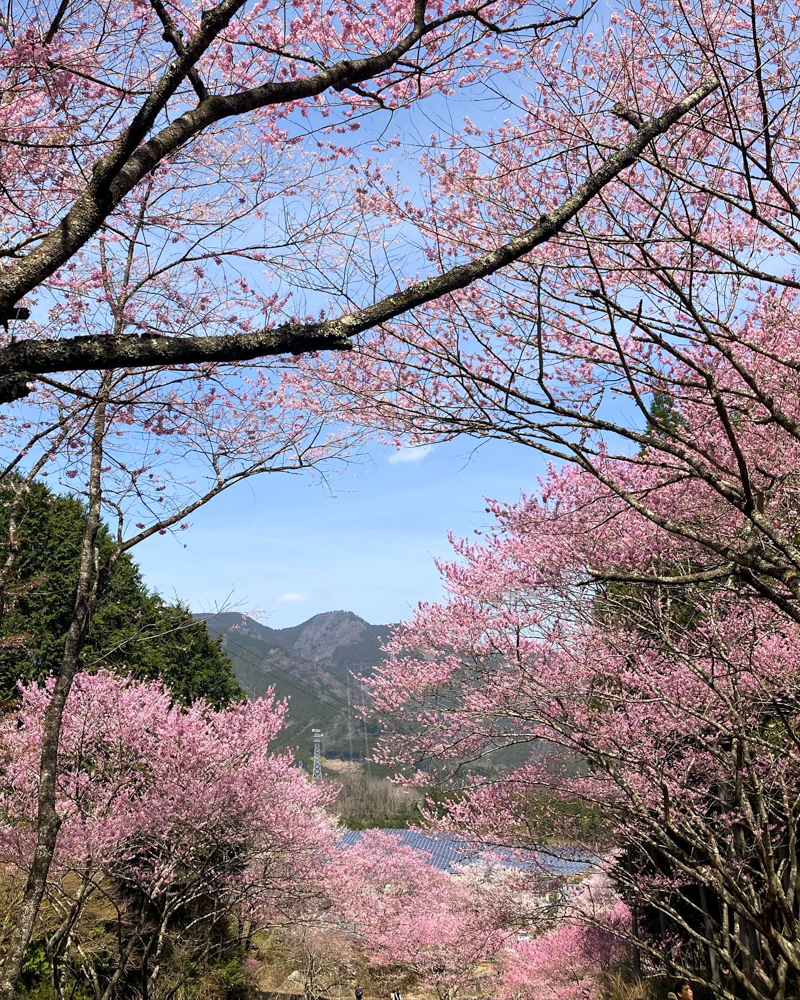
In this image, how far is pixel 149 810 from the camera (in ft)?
33.2

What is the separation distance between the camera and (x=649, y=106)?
485 cm

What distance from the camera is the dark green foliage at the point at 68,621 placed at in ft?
62.6

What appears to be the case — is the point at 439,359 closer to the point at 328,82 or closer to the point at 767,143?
the point at 328,82

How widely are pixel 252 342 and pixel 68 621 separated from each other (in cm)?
1961

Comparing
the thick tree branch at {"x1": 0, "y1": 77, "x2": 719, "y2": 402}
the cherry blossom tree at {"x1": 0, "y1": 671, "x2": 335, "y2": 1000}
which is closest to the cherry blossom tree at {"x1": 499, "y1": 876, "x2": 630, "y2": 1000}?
the cherry blossom tree at {"x1": 0, "y1": 671, "x2": 335, "y2": 1000}

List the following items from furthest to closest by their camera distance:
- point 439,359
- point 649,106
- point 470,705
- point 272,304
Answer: point 470,705
point 272,304
point 649,106
point 439,359

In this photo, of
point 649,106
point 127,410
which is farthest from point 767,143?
point 127,410

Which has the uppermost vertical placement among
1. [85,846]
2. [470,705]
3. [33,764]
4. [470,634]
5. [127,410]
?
[127,410]

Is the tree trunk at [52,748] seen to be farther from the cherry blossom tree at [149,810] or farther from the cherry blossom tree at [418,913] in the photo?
the cherry blossom tree at [418,913]

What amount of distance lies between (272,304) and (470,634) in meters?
4.86

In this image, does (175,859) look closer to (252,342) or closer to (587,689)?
(587,689)

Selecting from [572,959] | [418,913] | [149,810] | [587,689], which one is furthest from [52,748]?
[418,913]

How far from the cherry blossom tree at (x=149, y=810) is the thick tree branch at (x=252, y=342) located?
7.64 metres

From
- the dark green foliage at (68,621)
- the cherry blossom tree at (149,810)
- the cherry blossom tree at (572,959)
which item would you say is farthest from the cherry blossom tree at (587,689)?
the dark green foliage at (68,621)
